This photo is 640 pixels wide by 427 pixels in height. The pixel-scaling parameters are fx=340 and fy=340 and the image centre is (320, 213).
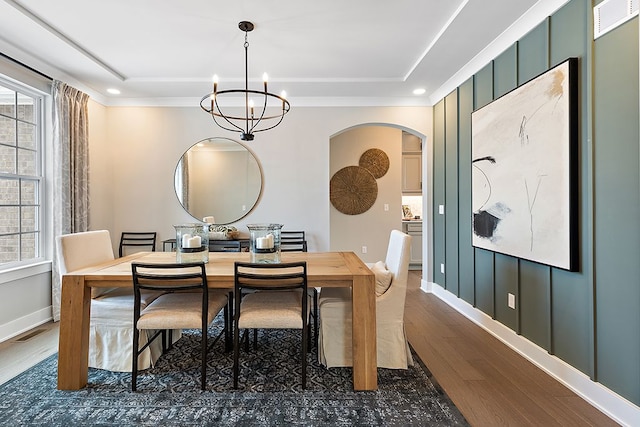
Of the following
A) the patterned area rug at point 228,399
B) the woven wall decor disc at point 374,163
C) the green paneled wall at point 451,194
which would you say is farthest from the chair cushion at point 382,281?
the woven wall decor disc at point 374,163

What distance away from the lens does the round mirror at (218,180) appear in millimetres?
4414

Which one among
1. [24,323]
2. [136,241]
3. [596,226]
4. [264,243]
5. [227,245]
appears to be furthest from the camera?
[136,241]

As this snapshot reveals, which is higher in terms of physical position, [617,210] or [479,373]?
[617,210]

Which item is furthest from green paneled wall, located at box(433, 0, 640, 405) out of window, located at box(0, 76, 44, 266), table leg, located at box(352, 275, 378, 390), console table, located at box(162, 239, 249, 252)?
window, located at box(0, 76, 44, 266)

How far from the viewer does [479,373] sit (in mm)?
2342

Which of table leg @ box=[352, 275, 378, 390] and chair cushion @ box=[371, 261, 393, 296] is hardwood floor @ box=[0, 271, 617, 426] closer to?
table leg @ box=[352, 275, 378, 390]

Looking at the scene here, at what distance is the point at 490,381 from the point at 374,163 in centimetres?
408

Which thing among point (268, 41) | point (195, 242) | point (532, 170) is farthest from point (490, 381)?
point (268, 41)

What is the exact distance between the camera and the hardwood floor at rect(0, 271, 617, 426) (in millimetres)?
1871

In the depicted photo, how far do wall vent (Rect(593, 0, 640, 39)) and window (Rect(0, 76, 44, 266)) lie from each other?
4.53 m

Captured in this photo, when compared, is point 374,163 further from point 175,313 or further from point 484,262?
point 175,313

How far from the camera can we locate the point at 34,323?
128 inches

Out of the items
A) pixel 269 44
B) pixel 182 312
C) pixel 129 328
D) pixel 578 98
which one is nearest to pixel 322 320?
pixel 182 312

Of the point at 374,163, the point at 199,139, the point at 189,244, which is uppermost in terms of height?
the point at 199,139
